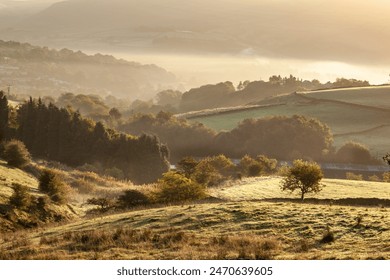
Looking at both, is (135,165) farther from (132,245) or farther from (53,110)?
(132,245)

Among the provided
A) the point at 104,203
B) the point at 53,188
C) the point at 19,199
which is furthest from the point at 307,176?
the point at 19,199

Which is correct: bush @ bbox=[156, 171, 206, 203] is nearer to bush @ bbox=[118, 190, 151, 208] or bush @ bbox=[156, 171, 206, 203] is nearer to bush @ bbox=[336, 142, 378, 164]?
bush @ bbox=[118, 190, 151, 208]

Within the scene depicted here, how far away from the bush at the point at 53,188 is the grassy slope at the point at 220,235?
2269cm

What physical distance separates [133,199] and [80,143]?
71237 mm

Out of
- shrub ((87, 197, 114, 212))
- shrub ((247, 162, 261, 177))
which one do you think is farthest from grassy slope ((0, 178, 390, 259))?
shrub ((247, 162, 261, 177))

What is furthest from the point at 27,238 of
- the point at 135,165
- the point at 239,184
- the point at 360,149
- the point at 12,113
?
the point at 360,149

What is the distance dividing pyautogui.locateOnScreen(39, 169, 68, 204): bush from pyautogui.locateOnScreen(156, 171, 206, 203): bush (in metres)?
13.6

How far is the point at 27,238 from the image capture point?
5469cm

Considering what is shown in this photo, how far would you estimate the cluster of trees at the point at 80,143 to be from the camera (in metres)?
150

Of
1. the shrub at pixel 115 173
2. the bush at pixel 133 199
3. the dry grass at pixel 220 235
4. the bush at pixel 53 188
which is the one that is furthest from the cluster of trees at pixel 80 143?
the dry grass at pixel 220 235

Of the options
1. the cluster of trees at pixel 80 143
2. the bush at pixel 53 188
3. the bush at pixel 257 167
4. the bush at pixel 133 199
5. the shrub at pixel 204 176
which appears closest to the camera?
the bush at pixel 53 188

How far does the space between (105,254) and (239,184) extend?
63.6 meters

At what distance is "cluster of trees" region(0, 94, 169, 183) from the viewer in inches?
5906

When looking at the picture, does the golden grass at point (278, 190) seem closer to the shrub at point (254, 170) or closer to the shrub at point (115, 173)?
the shrub at point (254, 170)
